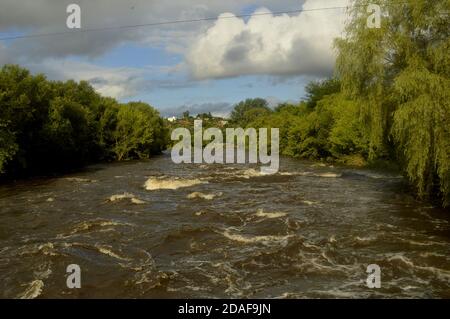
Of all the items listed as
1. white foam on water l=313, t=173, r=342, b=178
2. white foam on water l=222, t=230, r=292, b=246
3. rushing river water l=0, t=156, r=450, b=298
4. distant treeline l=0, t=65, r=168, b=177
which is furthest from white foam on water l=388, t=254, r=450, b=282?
distant treeline l=0, t=65, r=168, b=177

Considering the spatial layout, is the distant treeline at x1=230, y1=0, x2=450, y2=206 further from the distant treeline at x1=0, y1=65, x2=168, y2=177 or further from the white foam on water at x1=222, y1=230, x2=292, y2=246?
the distant treeline at x1=0, y1=65, x2=168, y2=177

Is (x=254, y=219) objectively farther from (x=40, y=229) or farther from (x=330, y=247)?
(x=40, y=229)

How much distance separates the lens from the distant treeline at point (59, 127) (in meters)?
38.5

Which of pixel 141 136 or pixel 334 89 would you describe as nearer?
pixel 141 136

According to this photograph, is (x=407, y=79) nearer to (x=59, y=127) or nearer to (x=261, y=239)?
(x=261, y=239)

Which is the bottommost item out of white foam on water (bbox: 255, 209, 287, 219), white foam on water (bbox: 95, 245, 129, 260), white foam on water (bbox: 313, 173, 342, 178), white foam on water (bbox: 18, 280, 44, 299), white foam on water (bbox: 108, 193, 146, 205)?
white foam on water (bbox: 18, 280, 44, 299)

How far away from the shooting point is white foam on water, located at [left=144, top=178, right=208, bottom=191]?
106 feet

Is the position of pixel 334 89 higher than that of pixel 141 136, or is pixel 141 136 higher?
pixel 334 89

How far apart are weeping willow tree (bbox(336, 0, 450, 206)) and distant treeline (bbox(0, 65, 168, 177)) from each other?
87.2ft

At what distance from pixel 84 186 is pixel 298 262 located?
22.8 m

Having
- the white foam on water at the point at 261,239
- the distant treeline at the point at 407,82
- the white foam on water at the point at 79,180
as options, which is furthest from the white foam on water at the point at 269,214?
the white foam on water at the point at 79,180

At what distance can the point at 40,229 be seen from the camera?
64.4ft

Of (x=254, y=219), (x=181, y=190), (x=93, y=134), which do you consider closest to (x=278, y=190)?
(x=181, y=190)

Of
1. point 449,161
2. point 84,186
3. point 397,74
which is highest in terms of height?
point 397,74
